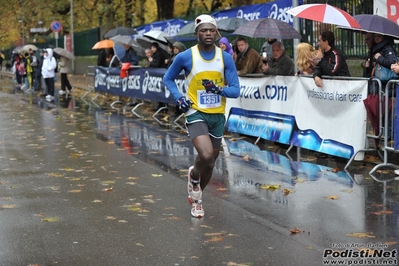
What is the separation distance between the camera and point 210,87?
7430 mm

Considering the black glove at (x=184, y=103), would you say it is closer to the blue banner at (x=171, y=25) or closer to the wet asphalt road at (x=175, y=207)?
the wet asphalt road at (x=175, y=207)

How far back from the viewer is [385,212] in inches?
309

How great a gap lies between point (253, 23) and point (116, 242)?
8282mm

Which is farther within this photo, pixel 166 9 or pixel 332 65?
pixel 166 9

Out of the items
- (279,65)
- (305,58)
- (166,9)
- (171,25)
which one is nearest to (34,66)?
(166,9)

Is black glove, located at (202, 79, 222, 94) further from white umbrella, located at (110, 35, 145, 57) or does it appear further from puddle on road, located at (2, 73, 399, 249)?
white umbrella, located at (110, 35, 145, 57)

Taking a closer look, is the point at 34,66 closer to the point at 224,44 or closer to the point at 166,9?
the point at 166,9

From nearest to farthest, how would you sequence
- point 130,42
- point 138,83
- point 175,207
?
point 175,207, point 138,83, point 130,42

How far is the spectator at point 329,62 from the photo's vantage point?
1160 centimetres

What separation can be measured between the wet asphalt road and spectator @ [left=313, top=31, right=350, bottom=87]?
1274 millimetres

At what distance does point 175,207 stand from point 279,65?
5.86 metres

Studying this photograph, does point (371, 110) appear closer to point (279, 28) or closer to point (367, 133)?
point (367, 133)

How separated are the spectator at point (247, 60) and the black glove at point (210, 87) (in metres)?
7.18

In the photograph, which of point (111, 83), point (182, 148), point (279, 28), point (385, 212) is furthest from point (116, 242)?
point (111, 83)
